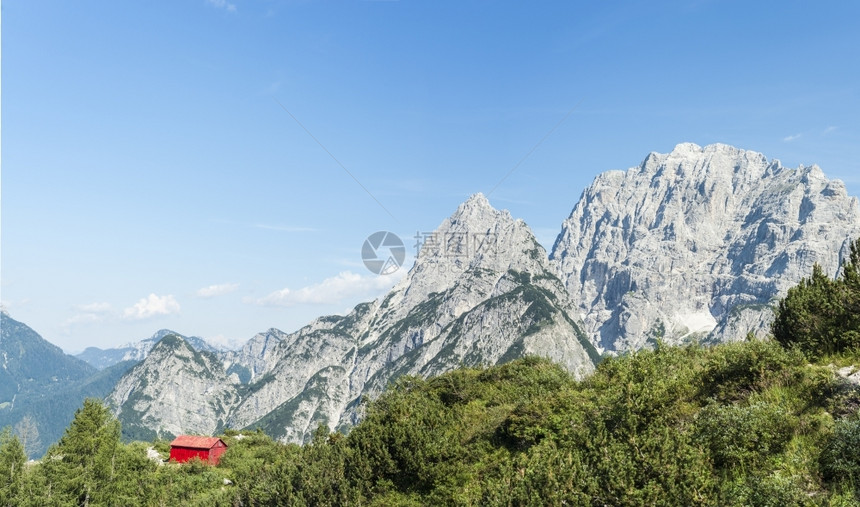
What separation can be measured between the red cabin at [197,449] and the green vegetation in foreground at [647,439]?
141 feet

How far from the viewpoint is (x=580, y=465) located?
50.5 feet

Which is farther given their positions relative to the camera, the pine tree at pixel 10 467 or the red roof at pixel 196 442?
the red roof at pixel 196 442

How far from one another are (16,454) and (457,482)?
60858 mm

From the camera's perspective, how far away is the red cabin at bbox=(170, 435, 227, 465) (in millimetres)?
78875

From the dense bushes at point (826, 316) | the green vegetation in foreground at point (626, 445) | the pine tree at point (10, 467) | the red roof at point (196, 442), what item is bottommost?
the pine tree at point (10, 467)

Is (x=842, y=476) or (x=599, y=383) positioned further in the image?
(x=599, y=383)

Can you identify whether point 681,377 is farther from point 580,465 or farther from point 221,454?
point 221,454

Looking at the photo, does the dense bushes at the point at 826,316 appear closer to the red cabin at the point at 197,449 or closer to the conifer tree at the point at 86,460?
the conifer tree at the point at 86,460

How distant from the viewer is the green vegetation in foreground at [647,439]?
1436 centimetres

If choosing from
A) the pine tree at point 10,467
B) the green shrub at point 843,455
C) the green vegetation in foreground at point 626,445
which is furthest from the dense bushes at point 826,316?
the pine tree at point 10,467

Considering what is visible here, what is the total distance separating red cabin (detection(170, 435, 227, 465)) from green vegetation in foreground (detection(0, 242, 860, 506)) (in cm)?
4309

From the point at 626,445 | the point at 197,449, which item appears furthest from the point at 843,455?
the point at 197,449

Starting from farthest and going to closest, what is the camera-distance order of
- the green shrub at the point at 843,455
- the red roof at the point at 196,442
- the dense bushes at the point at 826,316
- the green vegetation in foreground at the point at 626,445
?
the red roof at the point at 196,442 → the dense bushes at the point at 826,316 → the green vegetation in foreground at the point at 626,445 → the green shrub at the point at 843,455

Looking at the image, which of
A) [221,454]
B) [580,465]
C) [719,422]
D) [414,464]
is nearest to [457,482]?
[414,464]
